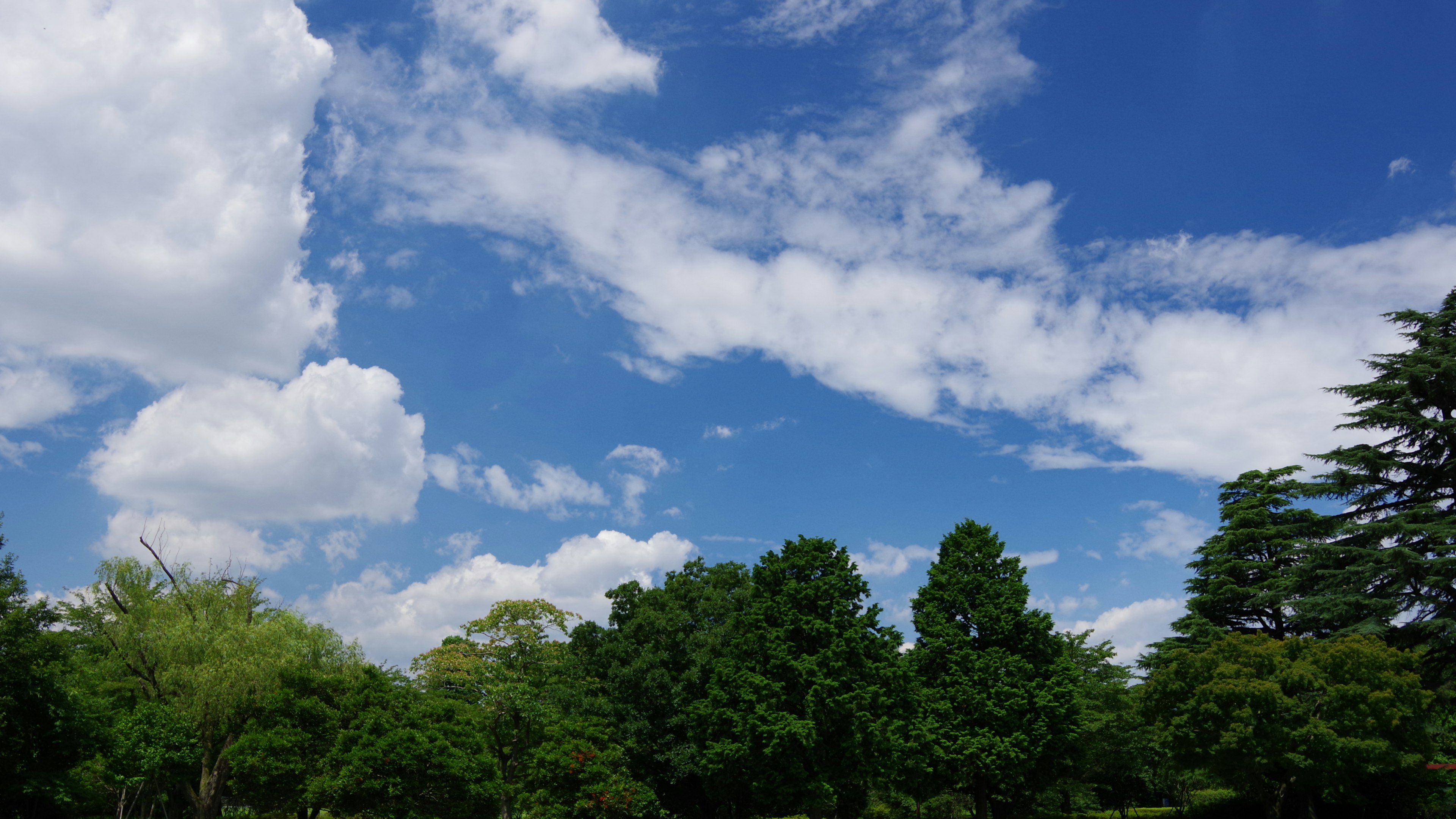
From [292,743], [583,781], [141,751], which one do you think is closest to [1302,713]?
[583,781]

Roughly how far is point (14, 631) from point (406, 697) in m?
12.4

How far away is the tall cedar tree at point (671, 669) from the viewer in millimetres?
36094

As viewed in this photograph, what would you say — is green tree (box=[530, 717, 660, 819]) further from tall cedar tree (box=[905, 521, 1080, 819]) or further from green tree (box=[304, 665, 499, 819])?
tall cedar tree (box=[905, 521, 1080, 819])

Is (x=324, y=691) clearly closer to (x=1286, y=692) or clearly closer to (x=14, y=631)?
(x=14, y=631)

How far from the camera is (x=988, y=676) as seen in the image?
3641 cm

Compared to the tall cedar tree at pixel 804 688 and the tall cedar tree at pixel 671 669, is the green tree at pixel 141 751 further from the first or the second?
the tall cedar tree at pixel 804 688

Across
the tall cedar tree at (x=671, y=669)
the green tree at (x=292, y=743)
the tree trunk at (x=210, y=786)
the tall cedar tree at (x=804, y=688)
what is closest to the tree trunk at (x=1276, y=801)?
the tall cedar tree at (x=804, y=688)

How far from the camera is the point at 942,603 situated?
39.2 meters

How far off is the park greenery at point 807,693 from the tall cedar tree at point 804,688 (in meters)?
0.12

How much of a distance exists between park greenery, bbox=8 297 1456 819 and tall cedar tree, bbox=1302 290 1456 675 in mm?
115

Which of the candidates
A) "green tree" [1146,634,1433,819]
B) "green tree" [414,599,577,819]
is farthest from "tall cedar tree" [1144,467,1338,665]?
"green tree" [414,599,577,819]

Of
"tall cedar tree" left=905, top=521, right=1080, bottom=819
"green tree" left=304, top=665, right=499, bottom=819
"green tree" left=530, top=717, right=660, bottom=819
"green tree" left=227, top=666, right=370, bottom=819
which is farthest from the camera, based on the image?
"tall cedar tree" left=905, top=521, right=1080, bottom=819

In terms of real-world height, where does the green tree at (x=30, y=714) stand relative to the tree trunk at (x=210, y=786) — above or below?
above

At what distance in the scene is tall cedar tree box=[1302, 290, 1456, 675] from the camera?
101 ft
